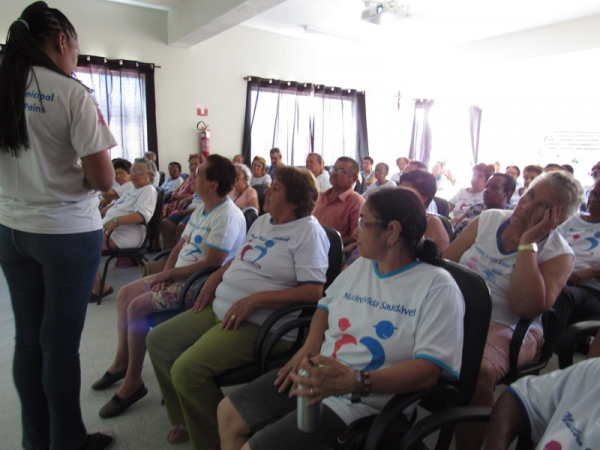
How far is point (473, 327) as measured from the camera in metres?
1.21

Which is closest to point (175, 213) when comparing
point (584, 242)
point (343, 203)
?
point (343, 203)

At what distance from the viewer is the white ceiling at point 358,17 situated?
5.19 metres

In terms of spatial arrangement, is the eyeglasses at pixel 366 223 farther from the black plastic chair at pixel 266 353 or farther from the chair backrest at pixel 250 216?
the chair backrest at pixel 250 216

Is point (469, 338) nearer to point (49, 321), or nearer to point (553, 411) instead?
point (553, 411)

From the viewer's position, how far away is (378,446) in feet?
3.18

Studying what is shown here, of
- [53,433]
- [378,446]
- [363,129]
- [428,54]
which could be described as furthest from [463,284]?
[428,54]

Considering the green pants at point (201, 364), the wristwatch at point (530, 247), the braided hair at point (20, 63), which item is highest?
the braided hair at point (20, 63)

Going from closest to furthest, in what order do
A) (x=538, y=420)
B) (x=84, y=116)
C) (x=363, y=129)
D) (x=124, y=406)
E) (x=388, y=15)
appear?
(x=538, y=420) < (x=84, y=116) < (x=124, y=406) < (x=388, y=15) < (x=363, y=129)

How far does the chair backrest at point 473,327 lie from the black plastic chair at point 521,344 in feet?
1.22

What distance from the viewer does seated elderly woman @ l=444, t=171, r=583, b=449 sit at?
146cm

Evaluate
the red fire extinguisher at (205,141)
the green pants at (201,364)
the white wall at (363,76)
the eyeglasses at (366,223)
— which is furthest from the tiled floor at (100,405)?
the white wall at (363,76)

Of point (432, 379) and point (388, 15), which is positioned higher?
point (388, 15)

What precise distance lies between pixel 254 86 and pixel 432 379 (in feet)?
22.2

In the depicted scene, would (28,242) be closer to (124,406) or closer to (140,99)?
(124,406)
